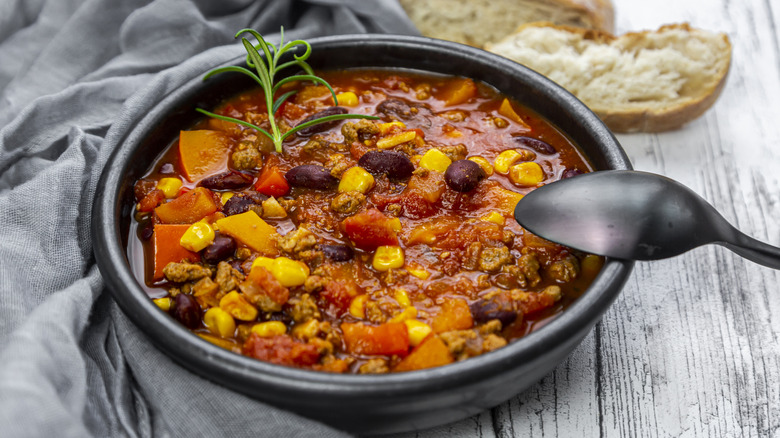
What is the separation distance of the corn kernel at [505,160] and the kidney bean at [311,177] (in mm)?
828

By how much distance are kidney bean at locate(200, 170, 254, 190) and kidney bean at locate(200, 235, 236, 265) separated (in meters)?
0.39

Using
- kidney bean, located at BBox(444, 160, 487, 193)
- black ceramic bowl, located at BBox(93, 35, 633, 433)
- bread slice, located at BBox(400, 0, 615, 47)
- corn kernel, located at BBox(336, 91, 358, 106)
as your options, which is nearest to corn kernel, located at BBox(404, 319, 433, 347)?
black ceramic bowl, located at BBox(93, 35, 633, 433)

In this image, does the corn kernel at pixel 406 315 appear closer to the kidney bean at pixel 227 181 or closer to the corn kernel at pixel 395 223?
the corn kernel at pixel 395 223

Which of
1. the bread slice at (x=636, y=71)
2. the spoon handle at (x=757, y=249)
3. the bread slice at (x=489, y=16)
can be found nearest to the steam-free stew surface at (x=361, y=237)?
the spoon handle at (x=757, y=249)

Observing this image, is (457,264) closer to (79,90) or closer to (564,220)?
(564,220)

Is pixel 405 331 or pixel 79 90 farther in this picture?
pixel 79 90

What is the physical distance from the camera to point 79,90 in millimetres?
4160

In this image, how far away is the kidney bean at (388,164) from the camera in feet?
11.5

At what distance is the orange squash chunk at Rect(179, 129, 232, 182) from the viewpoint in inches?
146

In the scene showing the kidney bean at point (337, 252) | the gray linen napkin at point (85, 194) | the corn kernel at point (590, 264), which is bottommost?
the gray linen napkin at point (85, 194)

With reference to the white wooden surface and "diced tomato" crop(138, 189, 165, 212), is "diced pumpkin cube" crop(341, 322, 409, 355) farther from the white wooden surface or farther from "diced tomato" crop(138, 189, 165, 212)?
"diced tomato" crop(138, 189, 165, 212)

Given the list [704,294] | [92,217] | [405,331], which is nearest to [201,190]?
[92,217]

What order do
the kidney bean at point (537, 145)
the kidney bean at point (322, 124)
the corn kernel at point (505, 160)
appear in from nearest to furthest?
the corn kernel at point (505, 160)
the kidney bean at point (537, 145)
the kidney bean at point (322, 124)

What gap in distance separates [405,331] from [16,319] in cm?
166
